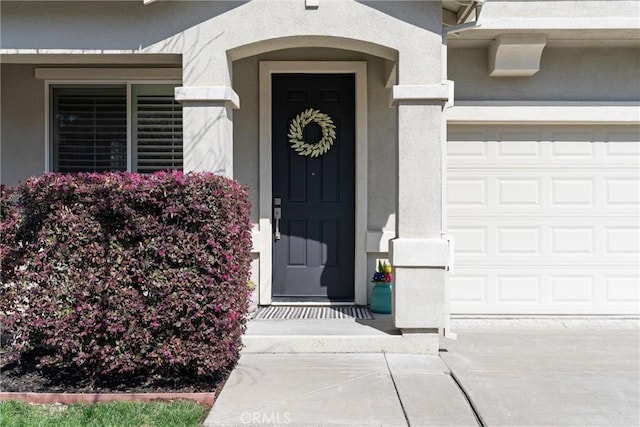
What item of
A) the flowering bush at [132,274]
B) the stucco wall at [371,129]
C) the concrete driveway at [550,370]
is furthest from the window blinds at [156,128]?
the concrete driveway at [550,370]

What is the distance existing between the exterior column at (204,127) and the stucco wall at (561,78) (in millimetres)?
3045

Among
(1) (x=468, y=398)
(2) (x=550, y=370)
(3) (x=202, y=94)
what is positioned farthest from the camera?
(3) (x=202, y=94)

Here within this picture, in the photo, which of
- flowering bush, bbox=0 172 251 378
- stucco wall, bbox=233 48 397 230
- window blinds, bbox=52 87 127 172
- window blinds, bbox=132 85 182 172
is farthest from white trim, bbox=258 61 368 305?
flowering bush, bbox=0 172 251 378

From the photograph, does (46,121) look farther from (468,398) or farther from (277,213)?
(468,398)

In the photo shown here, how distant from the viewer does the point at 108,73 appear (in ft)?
21.5

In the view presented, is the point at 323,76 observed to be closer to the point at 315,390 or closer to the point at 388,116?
the point at 388,116

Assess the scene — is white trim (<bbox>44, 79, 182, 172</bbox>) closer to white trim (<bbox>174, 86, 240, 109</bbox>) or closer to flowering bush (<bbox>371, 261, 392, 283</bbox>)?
white trim (<bbox>174, 86, 240, 109</bbox>)

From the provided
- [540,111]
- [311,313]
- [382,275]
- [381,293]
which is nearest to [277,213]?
[311,313]

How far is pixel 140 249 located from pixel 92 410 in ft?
3.86

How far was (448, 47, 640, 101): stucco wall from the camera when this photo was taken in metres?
6.54

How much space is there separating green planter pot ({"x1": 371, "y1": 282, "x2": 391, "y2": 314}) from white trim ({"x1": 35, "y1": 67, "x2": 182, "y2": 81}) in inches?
136

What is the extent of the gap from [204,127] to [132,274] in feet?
5.24

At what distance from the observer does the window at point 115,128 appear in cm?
666

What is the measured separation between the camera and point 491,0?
609cm
